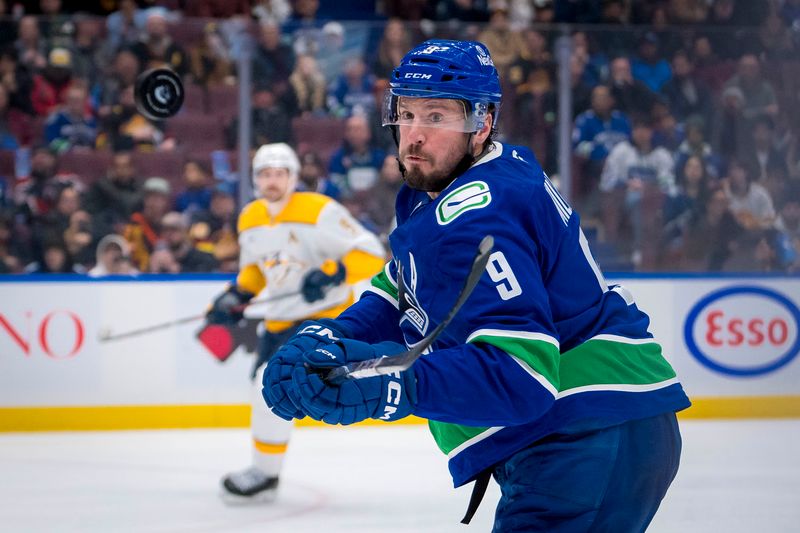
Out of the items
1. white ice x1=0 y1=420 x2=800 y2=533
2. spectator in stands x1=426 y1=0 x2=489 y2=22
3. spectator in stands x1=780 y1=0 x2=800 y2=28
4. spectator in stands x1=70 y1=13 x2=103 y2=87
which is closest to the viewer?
white ice x1=0 y1=420 x2=800 y2=533

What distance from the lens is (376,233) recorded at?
6297 mm

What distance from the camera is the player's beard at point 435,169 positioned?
1.77 m

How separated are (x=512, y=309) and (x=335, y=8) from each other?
21.4 ft

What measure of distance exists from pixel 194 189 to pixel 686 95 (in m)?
2.72

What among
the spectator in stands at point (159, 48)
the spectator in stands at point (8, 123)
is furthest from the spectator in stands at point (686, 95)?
the spectator in stands at point (8, 123)

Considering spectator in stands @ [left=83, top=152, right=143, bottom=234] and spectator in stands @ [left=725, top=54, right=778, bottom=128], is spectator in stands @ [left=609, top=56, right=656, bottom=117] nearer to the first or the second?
spectator in stands @ [left=725, top=54, right=778, bottom=128]

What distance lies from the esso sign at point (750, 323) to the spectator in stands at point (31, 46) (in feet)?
12.2

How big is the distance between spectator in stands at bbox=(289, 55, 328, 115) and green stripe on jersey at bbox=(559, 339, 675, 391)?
474 cm

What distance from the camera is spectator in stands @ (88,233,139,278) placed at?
6.16 m

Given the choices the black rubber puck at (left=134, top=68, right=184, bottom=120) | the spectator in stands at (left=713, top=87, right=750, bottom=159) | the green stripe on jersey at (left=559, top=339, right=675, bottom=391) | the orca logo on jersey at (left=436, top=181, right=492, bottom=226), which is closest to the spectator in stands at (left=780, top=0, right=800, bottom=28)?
the spectator in stands at (left=713, top=87, right=750, bottom=159)

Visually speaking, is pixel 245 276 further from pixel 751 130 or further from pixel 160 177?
pixel 751 130

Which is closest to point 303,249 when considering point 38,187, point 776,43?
point 38,187

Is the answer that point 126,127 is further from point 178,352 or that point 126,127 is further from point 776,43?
point 776,43

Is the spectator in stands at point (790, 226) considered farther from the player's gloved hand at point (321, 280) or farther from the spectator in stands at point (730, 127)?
the player's gloved hand at point (321, 280)
